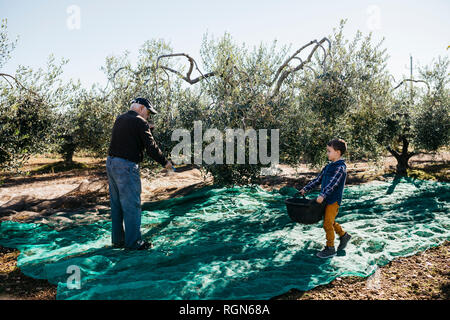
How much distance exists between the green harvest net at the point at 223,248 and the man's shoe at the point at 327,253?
0.10 metres

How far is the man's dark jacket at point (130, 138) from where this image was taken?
5.39 meters

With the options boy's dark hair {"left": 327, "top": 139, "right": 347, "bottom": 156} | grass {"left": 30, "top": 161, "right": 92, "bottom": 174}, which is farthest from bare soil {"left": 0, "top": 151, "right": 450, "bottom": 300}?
boy's dark hair {"left": 327, "top": 139, "right": 347, "bottom": 156}

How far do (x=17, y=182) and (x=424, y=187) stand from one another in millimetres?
16699

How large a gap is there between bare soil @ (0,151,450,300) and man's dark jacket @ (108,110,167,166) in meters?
2.26

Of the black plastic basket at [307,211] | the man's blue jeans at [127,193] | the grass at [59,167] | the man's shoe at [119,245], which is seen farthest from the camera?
the grass at [59,167]

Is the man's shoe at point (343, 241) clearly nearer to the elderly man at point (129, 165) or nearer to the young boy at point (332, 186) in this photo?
the young boy at point (332, 186)

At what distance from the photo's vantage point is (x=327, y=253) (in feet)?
16.6

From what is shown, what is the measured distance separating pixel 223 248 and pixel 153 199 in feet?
19.3

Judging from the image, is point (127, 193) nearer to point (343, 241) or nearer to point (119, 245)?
point (119, 245)

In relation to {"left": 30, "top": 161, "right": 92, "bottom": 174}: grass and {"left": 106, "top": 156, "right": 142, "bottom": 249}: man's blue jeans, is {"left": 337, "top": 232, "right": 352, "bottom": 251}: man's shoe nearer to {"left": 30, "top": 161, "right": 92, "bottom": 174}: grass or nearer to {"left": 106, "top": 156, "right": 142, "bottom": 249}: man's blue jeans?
{"left": 106, "top": 156, "right": 142, "bottom": 249}: man's blue jeans

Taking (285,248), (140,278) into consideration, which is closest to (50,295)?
(140,278)

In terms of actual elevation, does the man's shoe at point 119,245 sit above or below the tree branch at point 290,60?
below

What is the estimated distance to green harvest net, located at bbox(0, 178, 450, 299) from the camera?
13.4 feet

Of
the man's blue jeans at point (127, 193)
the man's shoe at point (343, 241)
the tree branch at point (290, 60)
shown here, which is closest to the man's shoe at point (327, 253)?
the man's shoe at point (343, 241)
